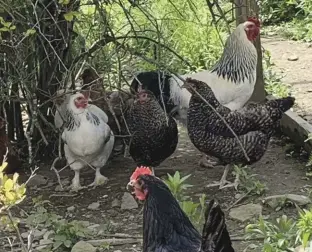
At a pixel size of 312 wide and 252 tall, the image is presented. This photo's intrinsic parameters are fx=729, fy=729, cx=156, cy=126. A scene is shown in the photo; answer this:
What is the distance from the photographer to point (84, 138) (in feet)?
18.0

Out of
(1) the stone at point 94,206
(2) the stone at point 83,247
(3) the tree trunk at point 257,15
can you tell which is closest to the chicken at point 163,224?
(2) the stone at point 83,247

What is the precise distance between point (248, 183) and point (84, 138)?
127 centimetres

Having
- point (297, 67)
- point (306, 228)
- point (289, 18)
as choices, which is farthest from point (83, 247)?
point (289, 18)

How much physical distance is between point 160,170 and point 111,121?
0.59 metres

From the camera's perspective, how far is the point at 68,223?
4777mm

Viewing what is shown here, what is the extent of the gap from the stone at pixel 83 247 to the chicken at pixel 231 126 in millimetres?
1341

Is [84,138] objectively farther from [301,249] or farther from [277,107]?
[301,249]

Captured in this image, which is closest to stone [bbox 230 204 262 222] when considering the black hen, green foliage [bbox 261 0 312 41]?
the black hen

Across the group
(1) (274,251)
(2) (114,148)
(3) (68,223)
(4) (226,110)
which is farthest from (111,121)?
(1) (274,251)

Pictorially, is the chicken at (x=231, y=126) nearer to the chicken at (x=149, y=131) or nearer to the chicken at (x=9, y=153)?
the chicken at (x=149, y=131)

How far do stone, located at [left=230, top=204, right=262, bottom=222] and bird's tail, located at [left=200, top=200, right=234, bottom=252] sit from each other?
2.08 meters

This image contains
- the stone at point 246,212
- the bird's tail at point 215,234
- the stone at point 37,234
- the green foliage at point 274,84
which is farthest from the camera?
the green foliage at point 274,84

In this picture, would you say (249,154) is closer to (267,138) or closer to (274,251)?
(267,138)

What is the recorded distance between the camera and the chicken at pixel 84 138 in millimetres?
5496
